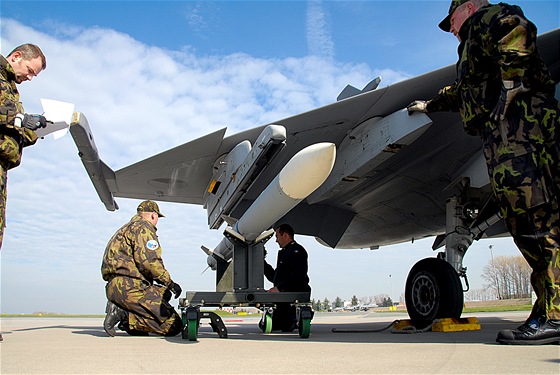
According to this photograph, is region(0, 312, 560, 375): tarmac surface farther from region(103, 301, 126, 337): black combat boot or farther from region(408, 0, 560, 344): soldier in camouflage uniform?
region(103, 301, 126, 337): black combat boot

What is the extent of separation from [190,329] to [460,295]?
9.36ft

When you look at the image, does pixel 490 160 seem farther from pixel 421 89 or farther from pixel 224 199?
pixel 224 199

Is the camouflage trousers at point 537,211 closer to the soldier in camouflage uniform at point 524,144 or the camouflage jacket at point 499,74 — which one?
the soldier in camouflage uniform at point 524,144

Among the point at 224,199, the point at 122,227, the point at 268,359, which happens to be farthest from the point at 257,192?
the point at 268,359

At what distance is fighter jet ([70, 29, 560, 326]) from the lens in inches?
196

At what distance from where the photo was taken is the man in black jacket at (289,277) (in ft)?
19.2

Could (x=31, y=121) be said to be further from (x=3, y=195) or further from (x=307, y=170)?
(x=307, y=170)

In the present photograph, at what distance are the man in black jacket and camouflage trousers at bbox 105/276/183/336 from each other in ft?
4.49

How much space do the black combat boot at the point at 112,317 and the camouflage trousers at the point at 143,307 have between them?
0.46ft

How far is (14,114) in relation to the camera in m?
3.58

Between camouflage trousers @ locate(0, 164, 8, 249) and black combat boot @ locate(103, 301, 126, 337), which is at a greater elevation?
camouflage trousers @ locate(0, 164, 8, 249)

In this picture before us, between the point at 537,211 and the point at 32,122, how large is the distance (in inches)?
143

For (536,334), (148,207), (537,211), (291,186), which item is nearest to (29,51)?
(148,207)

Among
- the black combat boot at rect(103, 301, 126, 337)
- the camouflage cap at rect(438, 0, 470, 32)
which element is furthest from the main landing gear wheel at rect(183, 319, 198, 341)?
the camouflage cap at rect(438, 0, 470, 32)
